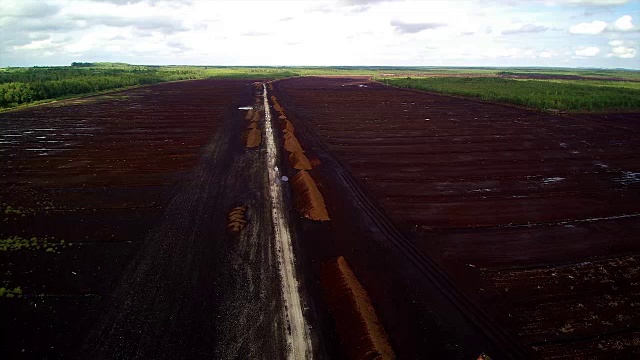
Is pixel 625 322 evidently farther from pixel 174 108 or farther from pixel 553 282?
pixel 174 108

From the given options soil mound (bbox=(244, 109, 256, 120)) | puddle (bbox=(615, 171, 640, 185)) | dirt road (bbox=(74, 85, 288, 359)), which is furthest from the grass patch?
soil mound (bbox=(244, 109, 256, 120))

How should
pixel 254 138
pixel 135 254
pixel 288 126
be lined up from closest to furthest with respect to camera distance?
pixel 135 254 < pixel 254 138 < pixel 288 126

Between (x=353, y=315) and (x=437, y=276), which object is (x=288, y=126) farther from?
(x=353, y=315)

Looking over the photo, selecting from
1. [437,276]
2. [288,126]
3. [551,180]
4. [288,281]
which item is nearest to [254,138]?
[288,126]

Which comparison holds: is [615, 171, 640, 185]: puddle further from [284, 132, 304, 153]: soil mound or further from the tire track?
[284, 132, 304, 153]: soil mound

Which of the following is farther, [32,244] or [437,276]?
[32,244]

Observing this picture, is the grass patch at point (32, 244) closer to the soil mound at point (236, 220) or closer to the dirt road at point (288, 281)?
the soil mound at point (236, 220)
